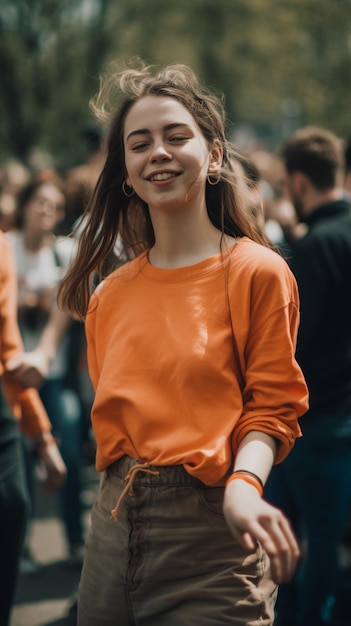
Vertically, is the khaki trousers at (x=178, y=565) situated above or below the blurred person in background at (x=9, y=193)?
above

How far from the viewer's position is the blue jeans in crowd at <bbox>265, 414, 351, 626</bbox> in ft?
13.4

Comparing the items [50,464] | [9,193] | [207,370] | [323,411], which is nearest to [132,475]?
[207,370]

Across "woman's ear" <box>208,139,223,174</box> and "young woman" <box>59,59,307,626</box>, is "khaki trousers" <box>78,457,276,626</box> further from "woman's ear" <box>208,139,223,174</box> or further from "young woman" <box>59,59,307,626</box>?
"woman's ear" <box>208,139,223,174</box>

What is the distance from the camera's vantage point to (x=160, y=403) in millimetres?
2359

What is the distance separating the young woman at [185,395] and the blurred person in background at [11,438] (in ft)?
2.45

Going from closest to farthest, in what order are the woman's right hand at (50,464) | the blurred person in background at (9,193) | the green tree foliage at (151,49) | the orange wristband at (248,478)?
the orange wristband at (248,478) < the woman's right hand at (50,464) < the blurred person in background at (9,193) < the green tree foliage at (151,49)

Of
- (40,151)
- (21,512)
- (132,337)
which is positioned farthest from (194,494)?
(40,151)

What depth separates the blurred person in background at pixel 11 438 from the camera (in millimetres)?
3219

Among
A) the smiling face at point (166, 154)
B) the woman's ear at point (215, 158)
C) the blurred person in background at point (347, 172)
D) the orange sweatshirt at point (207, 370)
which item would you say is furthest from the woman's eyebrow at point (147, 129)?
the blurred person in background at point (347, 172)

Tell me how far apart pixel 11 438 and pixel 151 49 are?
2122 cm

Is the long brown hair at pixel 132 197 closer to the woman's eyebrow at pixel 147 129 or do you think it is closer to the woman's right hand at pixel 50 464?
the woman's eyebrow at pixel 147 129

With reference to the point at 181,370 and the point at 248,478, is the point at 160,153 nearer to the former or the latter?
the point at 181,370

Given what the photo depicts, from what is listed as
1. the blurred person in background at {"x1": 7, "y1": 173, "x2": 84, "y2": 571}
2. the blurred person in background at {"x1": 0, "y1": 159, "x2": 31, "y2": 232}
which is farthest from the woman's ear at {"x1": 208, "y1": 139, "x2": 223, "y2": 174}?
the blurred person in background at {"x1": 0, "y1": 159, "x2": 31, "y2": 232}

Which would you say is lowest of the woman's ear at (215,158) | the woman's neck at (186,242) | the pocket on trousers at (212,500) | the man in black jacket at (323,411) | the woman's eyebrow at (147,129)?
the man in black jacket at (323,411)
